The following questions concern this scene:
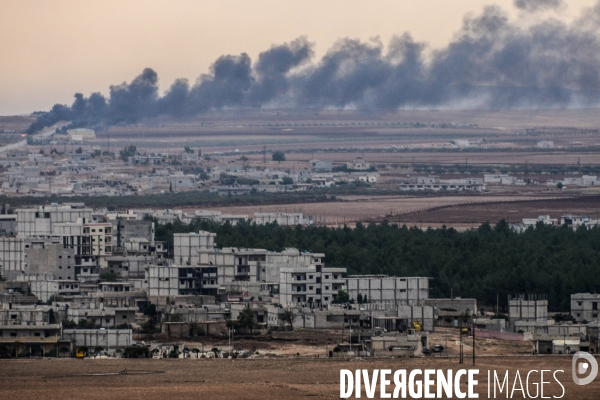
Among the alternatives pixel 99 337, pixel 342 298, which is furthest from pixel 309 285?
pixel 99 337

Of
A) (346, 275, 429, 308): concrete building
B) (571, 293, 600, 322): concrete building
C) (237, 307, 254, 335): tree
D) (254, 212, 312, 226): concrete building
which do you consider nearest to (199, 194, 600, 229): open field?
(254, 212, 312, 226): concrete building

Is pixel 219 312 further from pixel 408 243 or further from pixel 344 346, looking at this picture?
pixel 408 243

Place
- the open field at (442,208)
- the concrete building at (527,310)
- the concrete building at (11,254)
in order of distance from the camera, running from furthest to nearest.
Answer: the open field at (442,208)
the concrete building at (11,254)
the concrete building at (527,310)

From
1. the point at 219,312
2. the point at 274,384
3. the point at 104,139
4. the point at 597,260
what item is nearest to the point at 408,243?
the point at 597,260

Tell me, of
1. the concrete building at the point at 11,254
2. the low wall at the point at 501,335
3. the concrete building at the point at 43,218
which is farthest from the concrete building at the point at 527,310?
the concrete building at the point at 43,218

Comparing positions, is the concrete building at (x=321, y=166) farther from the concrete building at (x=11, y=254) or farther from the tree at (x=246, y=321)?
the tree at (x=246, y=321)

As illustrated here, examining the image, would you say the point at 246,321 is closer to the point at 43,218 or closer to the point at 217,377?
the point at 217,377

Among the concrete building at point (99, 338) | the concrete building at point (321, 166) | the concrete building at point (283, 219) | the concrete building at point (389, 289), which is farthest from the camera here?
the concrete building at point (321, 166)
